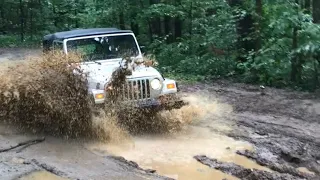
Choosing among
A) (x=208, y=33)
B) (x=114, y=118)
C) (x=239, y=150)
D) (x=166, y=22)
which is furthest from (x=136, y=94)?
(x=166, y=22)

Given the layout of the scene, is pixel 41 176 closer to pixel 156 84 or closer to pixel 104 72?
pixel 104 72

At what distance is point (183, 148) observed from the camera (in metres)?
7.09

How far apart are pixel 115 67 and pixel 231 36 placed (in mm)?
6877

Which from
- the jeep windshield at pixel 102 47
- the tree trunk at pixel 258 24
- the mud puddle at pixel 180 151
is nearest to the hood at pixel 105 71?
the jeep windshield at pixel 102 47

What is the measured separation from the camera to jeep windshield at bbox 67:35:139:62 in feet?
26.7

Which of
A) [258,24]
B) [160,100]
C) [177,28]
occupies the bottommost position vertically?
[160,100]

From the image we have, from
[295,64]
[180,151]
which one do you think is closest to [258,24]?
[295,64]

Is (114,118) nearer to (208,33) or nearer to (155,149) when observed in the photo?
(155,149)

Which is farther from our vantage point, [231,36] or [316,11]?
[231,36]

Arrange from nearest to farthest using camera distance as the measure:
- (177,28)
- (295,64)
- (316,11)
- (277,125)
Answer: (277,125)
(295,64)
(316,11)
(177,28)

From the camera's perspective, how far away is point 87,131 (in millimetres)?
7355

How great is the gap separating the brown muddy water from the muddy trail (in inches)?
0.5

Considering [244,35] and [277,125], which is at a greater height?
[244,35]

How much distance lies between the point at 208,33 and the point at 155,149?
8.02m
